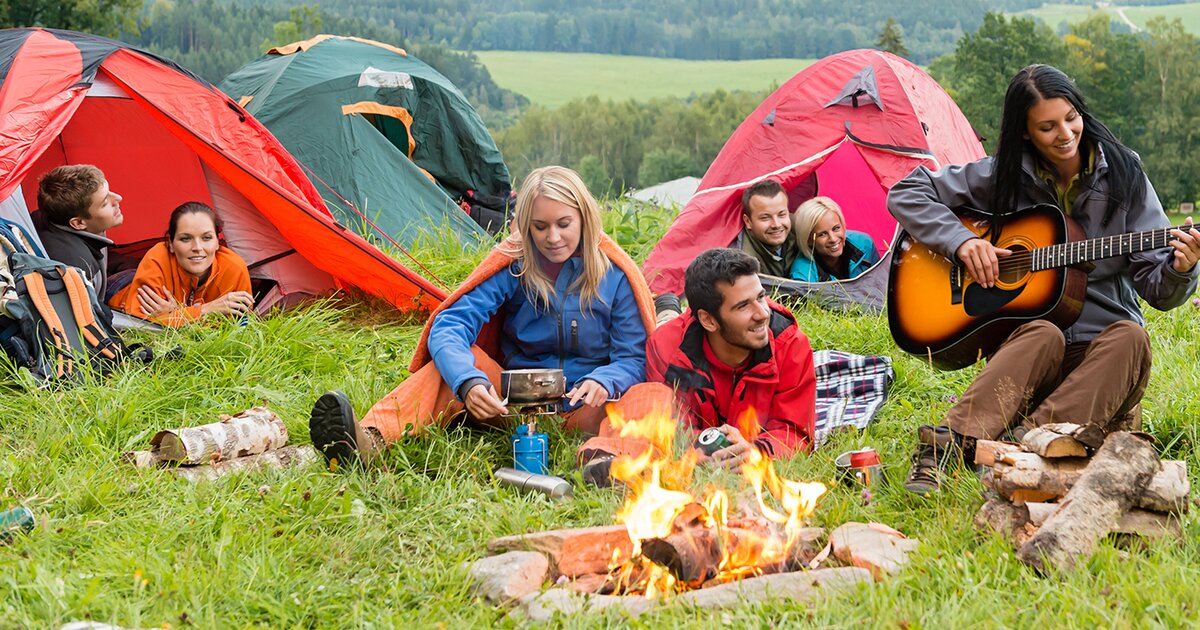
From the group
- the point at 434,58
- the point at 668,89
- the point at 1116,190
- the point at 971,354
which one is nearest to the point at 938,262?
the point at 971,354

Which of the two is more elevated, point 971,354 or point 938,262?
point 938,262

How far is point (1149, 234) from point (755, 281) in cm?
117

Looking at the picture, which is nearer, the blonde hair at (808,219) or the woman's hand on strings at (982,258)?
the woman's hand on strings at (982,258)

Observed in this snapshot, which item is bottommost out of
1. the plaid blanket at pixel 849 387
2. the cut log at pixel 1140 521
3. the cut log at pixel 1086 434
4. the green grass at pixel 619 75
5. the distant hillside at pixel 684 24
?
the green grass at pixel 619 75

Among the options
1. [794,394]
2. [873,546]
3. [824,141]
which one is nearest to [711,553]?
[873,546]

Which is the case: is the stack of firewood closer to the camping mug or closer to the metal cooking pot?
the camping mug

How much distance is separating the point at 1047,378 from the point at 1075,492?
787 mm

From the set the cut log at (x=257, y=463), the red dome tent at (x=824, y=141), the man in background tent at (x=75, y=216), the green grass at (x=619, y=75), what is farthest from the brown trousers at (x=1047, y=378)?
the green grass at (x=619, y=75)

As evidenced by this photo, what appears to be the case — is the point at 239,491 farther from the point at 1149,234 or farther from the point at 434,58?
the point at 434,58

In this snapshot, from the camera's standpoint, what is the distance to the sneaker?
3.54 m

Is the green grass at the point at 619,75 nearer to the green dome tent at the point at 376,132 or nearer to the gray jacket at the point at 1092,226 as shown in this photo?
the green dome tent at the point at 376,132

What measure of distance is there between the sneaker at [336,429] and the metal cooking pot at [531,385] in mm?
500

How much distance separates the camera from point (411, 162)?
8289 mm

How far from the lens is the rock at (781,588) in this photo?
2.55 m
